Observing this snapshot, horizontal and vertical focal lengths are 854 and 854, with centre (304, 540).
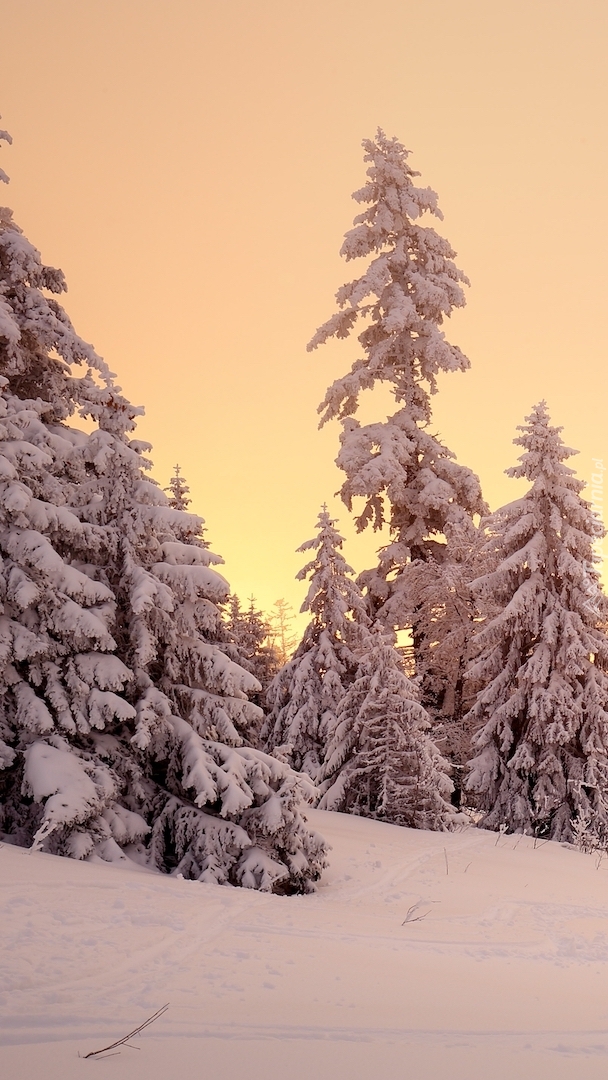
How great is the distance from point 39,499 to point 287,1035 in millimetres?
7952

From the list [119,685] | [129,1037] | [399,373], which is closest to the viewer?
[129,1037]

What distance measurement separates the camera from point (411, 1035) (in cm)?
443

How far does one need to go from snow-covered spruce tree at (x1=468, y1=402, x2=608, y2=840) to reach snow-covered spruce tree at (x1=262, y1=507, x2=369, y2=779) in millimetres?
3639

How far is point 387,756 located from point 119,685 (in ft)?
26.6

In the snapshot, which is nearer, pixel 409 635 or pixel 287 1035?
pixel 287 1035

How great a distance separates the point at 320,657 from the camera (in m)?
22.0

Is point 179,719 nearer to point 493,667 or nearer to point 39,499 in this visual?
point 39,499

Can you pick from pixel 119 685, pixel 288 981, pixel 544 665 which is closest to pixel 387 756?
pixel 544 665

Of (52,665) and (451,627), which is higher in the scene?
(451,627)

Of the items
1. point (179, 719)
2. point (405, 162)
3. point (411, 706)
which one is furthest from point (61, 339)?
point (405, 162)

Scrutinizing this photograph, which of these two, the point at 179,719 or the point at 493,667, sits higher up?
the point at 493,667

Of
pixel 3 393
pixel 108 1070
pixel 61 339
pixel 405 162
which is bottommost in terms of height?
pixel 108 1070

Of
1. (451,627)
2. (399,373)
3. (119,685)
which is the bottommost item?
(119,685)

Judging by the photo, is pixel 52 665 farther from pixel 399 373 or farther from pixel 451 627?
pixel 399 373
